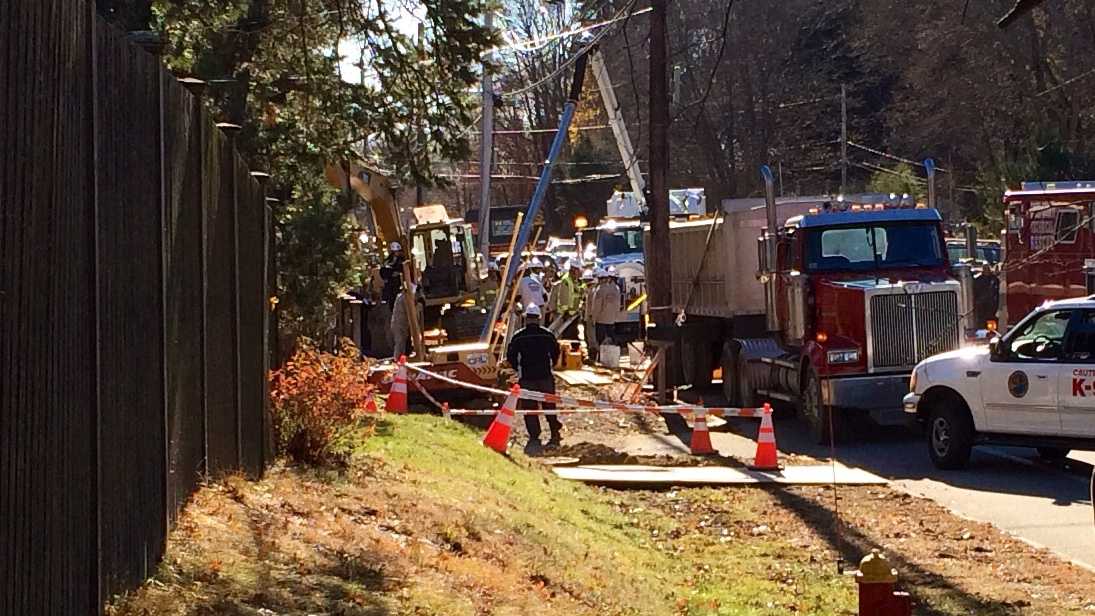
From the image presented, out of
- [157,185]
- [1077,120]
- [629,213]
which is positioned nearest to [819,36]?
[629,213]

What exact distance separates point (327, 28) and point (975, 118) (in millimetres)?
31391

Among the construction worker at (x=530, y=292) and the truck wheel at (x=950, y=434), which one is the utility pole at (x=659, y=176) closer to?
the construction worker at (x=530, y=292)

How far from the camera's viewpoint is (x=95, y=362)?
5.90 metres

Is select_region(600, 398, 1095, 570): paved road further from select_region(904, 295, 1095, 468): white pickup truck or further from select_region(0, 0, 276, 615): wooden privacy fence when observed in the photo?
select_region(0, 0, 276, 615): wooden privacy fence

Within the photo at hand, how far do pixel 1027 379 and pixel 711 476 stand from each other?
3.32 metres

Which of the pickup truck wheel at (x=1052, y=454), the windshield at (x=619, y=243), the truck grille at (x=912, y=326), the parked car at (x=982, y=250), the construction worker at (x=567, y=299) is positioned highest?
the windshield at (x=619, y=243)

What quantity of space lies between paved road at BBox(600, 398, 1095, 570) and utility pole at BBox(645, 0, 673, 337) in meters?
3.63

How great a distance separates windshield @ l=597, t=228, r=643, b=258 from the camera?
136 ft

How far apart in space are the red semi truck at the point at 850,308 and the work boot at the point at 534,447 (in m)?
3.52

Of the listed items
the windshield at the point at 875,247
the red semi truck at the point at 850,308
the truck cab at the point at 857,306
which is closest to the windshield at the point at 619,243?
the red semi truck at the point at 850,308

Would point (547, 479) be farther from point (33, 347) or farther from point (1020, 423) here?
point (33, 347)

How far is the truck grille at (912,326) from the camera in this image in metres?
20.0

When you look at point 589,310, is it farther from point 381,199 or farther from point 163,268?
point 163,268

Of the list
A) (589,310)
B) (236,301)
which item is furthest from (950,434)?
(589,310)
